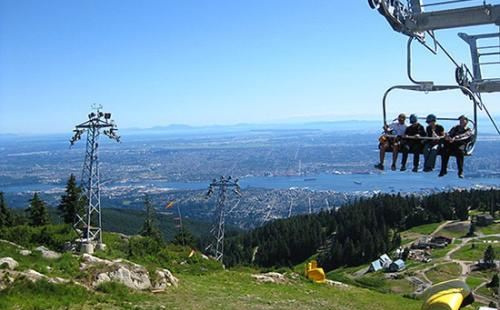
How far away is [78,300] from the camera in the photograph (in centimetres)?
1371

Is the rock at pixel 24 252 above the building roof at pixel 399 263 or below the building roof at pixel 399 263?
above

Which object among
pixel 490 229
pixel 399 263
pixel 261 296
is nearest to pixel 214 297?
pixel 261 296

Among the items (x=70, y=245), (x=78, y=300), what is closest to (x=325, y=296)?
(x=78, y=300)

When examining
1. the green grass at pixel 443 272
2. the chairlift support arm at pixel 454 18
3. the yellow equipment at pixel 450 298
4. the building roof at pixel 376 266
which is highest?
the chairlift support arm at pixel 454 18

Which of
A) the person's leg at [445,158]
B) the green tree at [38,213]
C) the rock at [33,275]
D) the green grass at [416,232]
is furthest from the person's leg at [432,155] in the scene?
the green grass at [416,232]

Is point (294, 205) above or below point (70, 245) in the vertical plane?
below

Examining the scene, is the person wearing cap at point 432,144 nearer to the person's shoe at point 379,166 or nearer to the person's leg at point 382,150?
the person's leg at point 382,150

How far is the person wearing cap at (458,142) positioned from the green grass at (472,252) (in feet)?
210

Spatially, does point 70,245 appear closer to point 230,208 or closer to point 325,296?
point 325,296

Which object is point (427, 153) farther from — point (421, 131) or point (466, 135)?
point (466, 135)

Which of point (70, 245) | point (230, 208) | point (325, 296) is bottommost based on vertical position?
point (230, 208)

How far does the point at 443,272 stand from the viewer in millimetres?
62781

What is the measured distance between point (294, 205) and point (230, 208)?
20448mm

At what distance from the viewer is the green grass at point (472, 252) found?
6881cm
